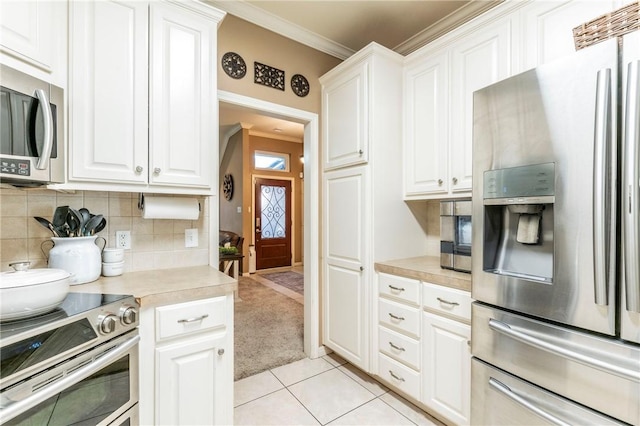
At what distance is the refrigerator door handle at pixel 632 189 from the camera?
2.88ft

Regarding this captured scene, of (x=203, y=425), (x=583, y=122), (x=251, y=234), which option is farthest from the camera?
(x=251, y=234)

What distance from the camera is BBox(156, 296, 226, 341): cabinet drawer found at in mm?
1314

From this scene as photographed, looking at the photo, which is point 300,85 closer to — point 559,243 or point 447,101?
point 447,101

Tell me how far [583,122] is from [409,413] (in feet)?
6.07

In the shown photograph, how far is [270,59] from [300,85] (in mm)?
A: 317

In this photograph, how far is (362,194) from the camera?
2170mm

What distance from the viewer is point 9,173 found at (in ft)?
3.59

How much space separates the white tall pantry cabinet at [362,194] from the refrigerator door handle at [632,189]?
4.35 feet

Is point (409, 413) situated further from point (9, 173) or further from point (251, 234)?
point (251, 234)

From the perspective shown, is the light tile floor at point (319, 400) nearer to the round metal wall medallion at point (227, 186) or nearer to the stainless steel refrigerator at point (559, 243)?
the stainless steel refrigerator at point (559, 243)

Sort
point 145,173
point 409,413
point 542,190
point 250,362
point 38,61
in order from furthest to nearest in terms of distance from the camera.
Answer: point 250,362 < point 409,413 < point 145,173 < point 38,61 < point 542,190

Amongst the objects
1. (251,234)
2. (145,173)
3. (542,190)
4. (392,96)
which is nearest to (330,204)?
(392,96)

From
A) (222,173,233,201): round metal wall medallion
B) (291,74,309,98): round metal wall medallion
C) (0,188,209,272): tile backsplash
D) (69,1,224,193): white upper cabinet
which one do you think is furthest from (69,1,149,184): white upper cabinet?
(222,173,233,201): round metal wall medallion

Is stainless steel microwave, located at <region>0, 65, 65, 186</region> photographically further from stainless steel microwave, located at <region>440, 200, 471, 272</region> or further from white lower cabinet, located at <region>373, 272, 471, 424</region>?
stainless steel microwave, located at <region>440, 200, 471, 272</region>
